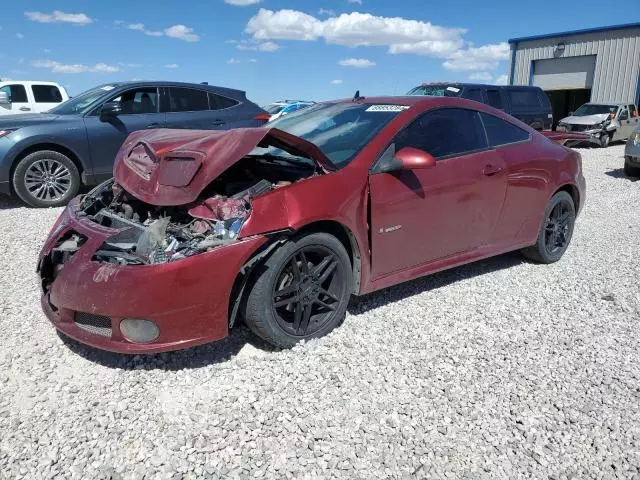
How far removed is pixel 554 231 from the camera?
4.93 meters

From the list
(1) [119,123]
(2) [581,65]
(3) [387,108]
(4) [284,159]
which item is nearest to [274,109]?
(1) [119,123]

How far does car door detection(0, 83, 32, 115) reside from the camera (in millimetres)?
13867

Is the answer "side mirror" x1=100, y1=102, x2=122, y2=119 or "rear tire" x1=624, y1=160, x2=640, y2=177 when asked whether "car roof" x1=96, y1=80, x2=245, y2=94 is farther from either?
"rear tire" x1=624, y1=160, x2=640, y2=177

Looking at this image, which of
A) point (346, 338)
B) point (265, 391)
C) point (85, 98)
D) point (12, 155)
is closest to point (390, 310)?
point (346, 338)

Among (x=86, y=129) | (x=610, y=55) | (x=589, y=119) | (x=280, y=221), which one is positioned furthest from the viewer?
(x=610, y=55)

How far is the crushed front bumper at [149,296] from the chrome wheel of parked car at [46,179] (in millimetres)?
4493

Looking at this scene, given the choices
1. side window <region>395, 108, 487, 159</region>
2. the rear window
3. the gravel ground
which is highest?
side window <region>395, 108, 487, 159</region>

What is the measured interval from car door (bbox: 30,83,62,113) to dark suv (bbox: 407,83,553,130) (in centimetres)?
965

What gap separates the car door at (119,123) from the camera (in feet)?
23.6

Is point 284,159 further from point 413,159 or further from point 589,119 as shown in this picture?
point 589,119

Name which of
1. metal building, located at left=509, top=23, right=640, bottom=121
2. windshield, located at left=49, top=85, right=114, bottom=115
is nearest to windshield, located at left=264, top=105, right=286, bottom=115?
windshield, located at left=49, top=85, right=114, bottom=115

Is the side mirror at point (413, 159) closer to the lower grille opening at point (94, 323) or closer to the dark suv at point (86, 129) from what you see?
the lower grille opening at point (94, 323)

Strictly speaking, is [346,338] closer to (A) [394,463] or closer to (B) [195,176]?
(A) [394,463]

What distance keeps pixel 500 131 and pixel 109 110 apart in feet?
17.0
